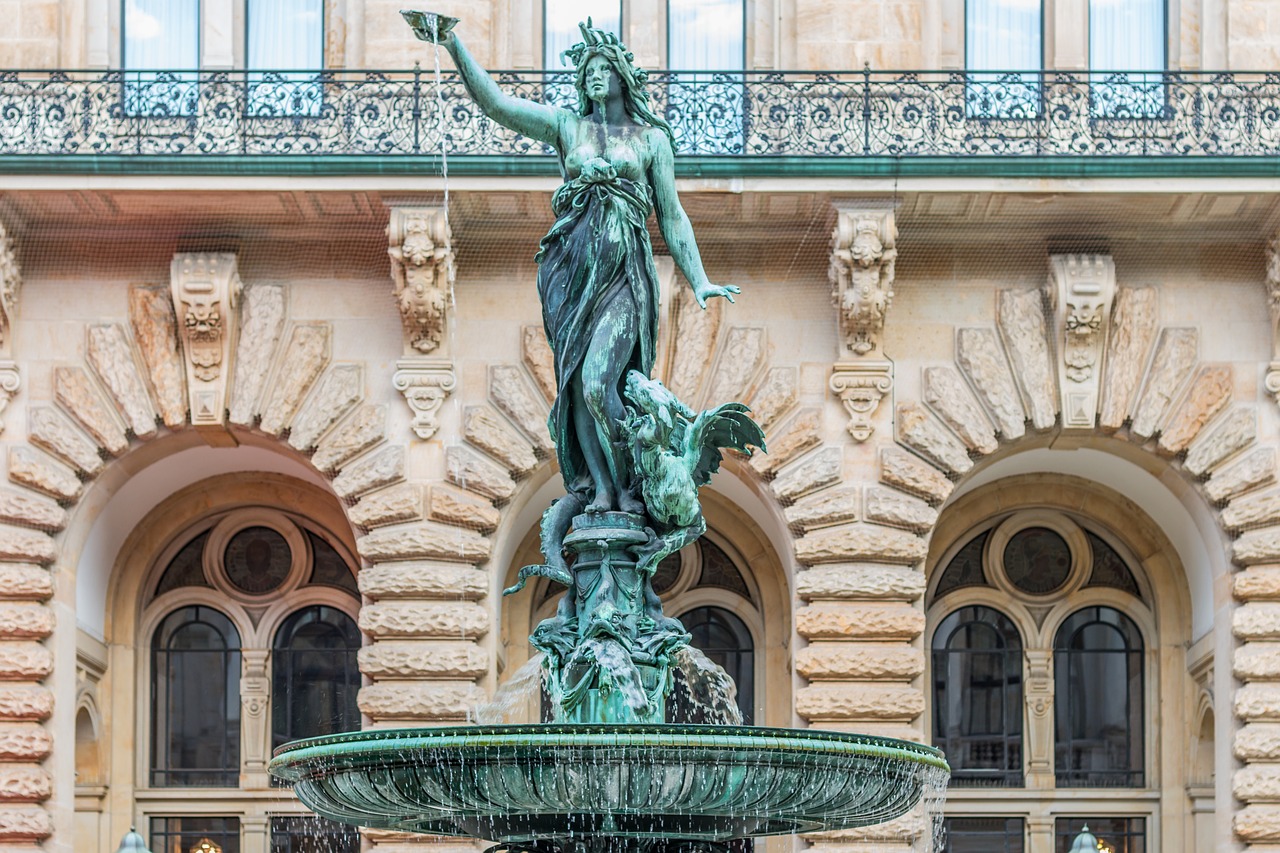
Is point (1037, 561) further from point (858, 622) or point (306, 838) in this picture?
point (306, 838)

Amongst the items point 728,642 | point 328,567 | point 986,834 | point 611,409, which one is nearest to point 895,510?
point 728,642

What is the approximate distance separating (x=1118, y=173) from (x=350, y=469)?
679cm

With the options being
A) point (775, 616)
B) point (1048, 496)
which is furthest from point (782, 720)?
point (1048, 496)

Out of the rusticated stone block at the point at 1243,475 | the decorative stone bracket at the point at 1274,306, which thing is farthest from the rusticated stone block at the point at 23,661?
the decorative stone bracket at the point at 1274,306

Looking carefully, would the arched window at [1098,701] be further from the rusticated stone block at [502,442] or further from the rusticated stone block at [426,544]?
the rusticated stone block at [426,544]

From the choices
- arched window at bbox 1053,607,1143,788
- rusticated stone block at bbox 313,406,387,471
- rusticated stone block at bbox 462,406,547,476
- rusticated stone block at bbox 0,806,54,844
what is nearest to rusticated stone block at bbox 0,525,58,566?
rusticated stone block at bbox 0,806,54,844

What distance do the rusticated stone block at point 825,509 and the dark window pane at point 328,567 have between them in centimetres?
477

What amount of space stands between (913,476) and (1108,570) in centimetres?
344

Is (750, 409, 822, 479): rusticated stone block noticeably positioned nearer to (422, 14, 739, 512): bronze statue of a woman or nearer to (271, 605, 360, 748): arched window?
(271, 605, 360, 748): arched window

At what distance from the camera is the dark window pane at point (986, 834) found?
25.5 m

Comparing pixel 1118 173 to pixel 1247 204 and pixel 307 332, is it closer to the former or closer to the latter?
pixel 1247 204

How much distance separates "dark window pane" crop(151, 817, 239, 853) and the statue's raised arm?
14408 mm

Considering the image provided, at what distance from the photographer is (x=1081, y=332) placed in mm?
23594

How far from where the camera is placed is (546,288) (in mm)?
12055
